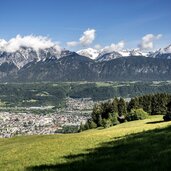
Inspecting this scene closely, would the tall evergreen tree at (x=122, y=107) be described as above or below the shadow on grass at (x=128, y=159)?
below

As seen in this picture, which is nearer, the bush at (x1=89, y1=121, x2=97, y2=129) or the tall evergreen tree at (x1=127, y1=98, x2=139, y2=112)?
the bush at (x1=89, y1=121, x2=97, y2=129)

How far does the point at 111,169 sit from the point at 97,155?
547 centimetres

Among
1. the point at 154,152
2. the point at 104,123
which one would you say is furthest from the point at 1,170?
the point at 104,123

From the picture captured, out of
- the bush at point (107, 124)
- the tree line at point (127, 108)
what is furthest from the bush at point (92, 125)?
the bush at point (107, 124)

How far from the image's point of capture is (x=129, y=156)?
70.2ft

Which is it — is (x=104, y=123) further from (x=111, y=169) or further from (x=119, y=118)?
(x=111, y=169)

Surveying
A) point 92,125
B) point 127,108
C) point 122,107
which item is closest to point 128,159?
point 92,125

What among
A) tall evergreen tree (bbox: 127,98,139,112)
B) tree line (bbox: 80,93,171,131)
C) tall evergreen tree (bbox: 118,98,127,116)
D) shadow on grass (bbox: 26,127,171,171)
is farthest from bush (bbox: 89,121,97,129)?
shadow on grass (bbox: 26,127,171,171)

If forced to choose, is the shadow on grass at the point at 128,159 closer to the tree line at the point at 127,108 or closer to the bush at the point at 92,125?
the tree line at the point at 127,108

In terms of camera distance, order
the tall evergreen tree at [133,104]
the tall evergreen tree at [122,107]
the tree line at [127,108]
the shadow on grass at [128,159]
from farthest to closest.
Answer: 1. the tall evergreen tree at [122,107]
2. the tall evergreen tree at [133,104]
3. the tree line at [127,108]
4. the shadow on grass at [128,159]

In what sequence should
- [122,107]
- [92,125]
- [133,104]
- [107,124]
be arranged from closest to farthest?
[107,124]
[92,125]
[133,104]
[122,107]

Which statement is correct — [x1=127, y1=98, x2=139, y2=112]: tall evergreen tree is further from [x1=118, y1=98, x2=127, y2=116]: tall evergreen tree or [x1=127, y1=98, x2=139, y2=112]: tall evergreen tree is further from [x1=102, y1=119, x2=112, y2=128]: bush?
[x1=102, y1=119, x2=112, y2=128]: bush

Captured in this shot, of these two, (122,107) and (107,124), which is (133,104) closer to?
(122,107)

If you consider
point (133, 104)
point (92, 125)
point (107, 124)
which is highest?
point (133, 104)
